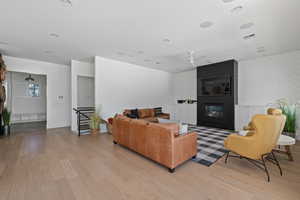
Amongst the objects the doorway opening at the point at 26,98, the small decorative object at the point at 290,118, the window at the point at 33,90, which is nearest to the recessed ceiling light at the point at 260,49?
the small decorative object at the point at 290,118

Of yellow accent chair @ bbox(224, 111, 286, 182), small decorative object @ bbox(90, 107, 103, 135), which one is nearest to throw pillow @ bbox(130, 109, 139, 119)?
small decorative object @ bbox(90, 107, 103, 135)

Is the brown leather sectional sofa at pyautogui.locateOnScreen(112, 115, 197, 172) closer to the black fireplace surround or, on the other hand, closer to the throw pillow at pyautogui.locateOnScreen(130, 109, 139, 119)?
the throw pillow at pyautogui.locateOnScreen(130, 109, 139, 119)

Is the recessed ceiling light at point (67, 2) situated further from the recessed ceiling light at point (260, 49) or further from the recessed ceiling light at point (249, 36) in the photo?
the recessed ceiling light at point (260, 49)

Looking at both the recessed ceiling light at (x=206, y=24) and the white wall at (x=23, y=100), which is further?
the white wall at (x=23, y=100)

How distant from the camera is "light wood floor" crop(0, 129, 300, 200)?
5.78 feet

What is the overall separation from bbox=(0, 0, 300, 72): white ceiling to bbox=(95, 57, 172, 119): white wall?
1.02m

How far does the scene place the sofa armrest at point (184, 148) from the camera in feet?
7.57

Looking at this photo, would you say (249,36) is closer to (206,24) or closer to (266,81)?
(206,24)

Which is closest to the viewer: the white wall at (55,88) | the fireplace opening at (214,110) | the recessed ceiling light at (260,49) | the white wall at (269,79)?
the recessed ceiling light at (260,49)

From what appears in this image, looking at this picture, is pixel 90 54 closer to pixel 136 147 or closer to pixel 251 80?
pixel 136 147

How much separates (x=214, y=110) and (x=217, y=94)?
0.73 metres

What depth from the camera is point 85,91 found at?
6.26 m

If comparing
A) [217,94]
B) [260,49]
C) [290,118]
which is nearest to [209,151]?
[290,118]

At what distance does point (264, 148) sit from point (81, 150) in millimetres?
3804
